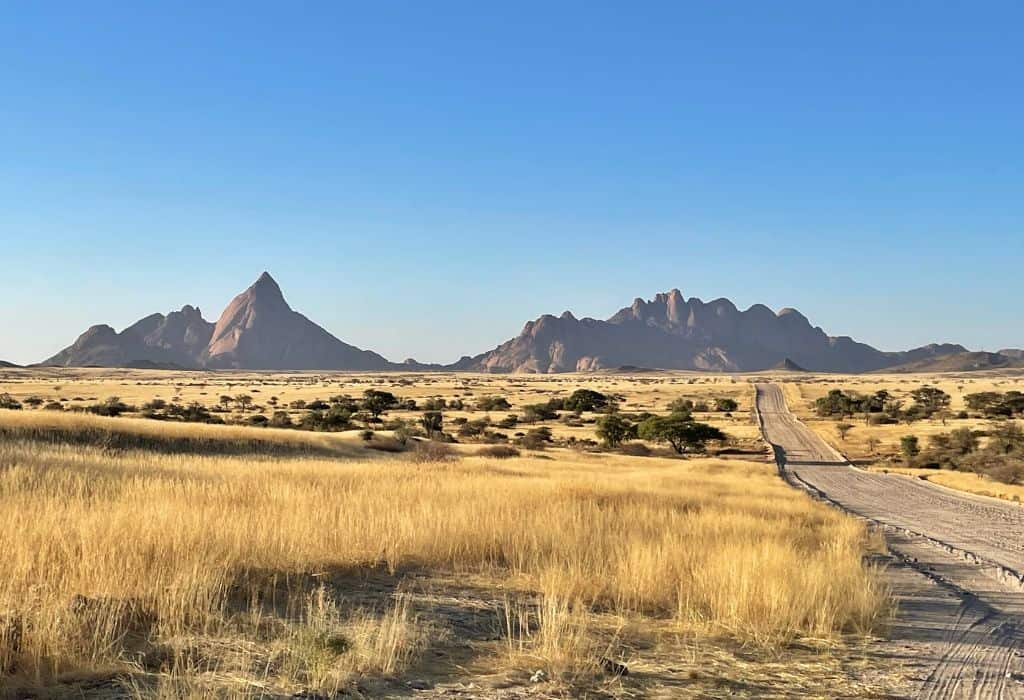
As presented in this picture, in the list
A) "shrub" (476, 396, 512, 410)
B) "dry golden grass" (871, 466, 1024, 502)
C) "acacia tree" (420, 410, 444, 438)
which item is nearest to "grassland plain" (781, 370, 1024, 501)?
"dry golden grass" (871, 466, 1024, 502)

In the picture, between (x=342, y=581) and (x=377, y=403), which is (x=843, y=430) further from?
(x=342, y=581)

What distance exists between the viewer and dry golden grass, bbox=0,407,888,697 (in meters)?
5.55

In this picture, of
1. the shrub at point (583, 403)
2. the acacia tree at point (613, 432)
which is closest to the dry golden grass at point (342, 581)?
the acacia tree at point (613, 432)

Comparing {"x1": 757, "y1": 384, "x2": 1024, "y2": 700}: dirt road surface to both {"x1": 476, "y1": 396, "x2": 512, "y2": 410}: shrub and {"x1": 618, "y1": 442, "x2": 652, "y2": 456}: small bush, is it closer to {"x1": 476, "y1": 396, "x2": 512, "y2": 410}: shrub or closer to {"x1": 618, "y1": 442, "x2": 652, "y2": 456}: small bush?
{"x1": 618, "y1": 442, "x2": 652, "y2": 456}: small bush

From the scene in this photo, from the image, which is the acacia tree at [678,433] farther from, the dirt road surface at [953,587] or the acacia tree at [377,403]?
the acacia tree at [377,403]

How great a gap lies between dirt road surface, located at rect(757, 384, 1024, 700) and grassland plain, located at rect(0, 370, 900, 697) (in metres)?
0.45

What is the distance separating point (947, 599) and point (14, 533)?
11238 mm

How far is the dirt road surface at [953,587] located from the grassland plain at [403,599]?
0.45 metres

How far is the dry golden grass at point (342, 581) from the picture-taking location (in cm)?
555

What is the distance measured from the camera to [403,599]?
7.96 meters

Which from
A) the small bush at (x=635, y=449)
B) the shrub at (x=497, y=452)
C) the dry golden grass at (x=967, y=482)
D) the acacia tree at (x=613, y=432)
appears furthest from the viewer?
the acacia tree at (x=613, y=432)

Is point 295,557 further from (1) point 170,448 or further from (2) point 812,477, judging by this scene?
(2) point 812,477

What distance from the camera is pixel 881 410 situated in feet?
311

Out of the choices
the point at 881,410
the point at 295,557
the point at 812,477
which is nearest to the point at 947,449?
the point at 812,477
